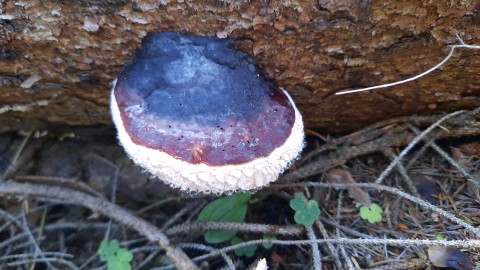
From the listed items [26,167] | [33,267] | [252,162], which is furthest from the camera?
[26,167]

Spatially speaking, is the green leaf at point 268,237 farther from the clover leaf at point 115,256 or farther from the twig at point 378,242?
the clover leaf at point 115,256

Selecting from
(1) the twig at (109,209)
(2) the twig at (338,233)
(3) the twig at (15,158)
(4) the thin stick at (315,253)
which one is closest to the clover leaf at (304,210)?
(4) the thin stick at (315,253)

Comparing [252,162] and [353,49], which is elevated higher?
[353,49]

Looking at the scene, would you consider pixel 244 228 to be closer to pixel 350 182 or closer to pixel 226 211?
pixel 226 211

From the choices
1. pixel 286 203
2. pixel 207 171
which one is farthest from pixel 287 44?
pixel 286 203

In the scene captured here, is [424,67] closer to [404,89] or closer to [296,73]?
[404,89]

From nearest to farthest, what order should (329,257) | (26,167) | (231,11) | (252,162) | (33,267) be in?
(252,162)
(231,11)
(329,257)
(33,267)
(26,167)

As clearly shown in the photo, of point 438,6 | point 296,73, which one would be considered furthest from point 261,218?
point 438,6

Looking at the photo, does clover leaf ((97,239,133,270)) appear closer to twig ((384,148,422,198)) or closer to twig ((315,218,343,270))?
twig ((315,218,343,270))
